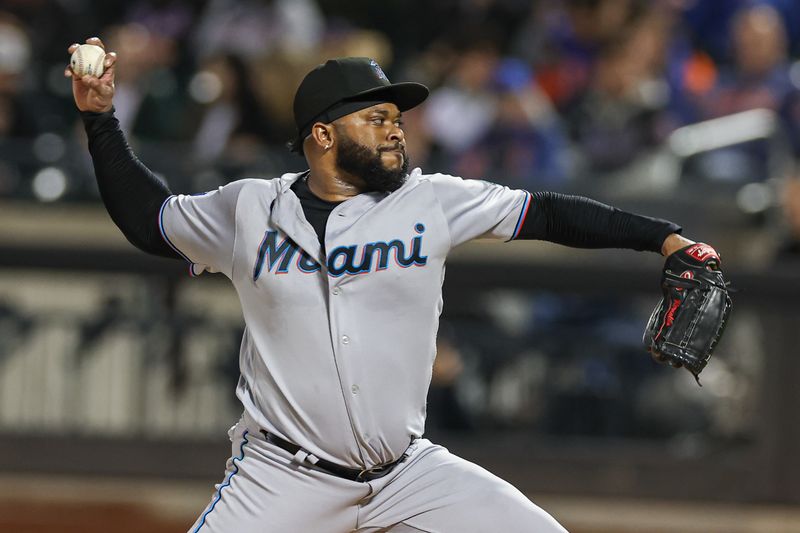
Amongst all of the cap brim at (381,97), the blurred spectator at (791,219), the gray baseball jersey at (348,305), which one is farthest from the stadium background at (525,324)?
the cap brim at (381,97)

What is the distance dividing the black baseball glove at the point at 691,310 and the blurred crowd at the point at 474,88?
12.7ft

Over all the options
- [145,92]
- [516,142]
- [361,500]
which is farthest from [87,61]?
[145,92]

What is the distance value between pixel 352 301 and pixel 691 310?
921mm

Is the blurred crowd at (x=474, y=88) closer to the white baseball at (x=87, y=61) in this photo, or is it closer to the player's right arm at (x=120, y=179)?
the player's right arm at (x=120, y=179)

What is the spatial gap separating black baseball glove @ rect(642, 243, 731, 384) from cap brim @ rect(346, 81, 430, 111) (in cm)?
84

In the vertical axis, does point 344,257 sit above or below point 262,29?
below

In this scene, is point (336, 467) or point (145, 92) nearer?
point (336, 467)

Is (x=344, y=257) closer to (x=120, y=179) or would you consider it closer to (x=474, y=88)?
(x=120, y=179)

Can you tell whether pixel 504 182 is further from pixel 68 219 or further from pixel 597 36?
pixel 68 219

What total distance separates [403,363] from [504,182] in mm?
4034

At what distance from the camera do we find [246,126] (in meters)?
8.45

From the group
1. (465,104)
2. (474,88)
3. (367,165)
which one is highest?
(474,88)

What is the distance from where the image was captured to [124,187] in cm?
398

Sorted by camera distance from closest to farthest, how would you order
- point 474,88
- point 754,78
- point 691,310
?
point 691,310 < point 754,78 < point 474,88
